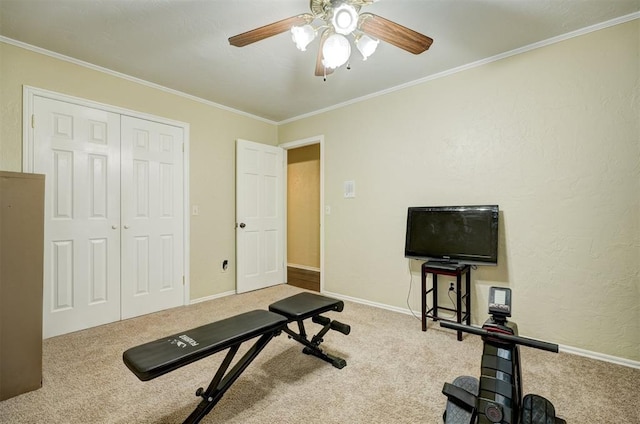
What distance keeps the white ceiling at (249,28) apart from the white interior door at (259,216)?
113cm

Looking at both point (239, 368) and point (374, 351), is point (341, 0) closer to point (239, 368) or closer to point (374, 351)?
point (239, 368)

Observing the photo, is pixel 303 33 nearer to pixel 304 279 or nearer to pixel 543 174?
pixel 543 174

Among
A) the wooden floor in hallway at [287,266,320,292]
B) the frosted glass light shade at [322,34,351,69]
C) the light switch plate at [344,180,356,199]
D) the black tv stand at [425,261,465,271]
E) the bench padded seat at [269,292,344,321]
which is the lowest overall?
the wooden floor in hallway at [287,266,320,292]

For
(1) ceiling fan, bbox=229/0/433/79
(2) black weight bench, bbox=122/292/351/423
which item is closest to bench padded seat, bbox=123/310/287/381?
(2) black weight bench, bbox=122/292/351/423

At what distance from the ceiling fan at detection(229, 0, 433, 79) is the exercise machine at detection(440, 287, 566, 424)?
1570 millimetres

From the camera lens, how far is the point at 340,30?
1707 mm

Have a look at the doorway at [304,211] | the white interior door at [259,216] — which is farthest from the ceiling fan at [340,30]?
the doorway at [304,211]

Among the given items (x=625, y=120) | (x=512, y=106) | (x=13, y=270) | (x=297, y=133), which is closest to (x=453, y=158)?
(x=512, y=106)

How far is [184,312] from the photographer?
10.9ft

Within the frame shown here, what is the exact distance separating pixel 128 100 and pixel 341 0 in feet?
8.38

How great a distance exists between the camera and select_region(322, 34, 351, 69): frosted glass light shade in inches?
67.7

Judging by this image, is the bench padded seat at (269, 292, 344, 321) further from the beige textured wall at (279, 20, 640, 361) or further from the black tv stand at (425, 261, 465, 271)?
the beige textured wall at (279, 20, 640, 361)

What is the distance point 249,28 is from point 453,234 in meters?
2.45

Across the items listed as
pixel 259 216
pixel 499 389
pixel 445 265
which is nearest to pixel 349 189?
pixel 259 216
